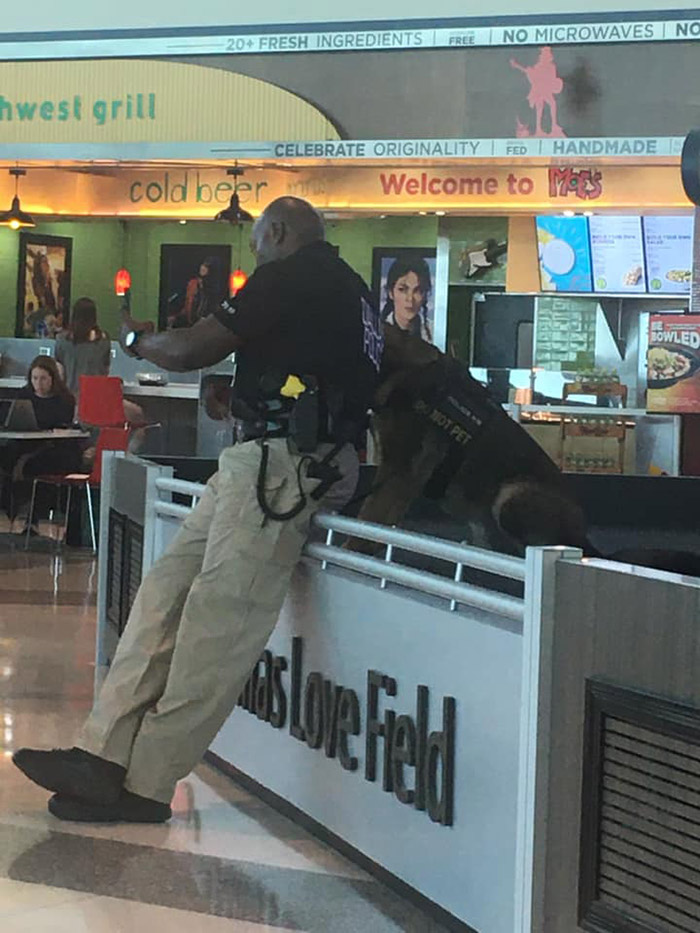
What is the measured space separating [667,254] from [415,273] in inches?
104

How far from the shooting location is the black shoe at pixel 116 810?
385cm

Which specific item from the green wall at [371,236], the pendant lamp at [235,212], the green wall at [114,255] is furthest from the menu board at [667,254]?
the green wall at [114,255]

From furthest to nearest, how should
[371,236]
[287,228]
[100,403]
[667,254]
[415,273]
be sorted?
1. [371,236]
2. [415,273]
3. [667,254]
4. [100,403]
5. [287,228]

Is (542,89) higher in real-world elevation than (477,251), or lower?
higher

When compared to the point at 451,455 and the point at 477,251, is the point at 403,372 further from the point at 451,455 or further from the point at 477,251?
the point at 477,251

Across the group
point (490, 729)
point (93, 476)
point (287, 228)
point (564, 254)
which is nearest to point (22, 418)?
point (93, 476)

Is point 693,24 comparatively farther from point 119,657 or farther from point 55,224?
point 55,224

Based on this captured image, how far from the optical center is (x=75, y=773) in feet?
12.5

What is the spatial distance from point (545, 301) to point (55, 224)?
6.86 metres

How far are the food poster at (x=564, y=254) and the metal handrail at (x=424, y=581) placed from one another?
8.19m

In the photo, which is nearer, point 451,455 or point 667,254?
point 451,455

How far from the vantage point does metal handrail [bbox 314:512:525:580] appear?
120 inches

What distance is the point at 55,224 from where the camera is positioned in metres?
16.9

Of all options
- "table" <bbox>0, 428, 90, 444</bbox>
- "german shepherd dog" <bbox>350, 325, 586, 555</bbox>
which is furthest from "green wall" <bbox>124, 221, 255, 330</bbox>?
"german shepherd dog" <bbox>350, 325, 586, 555</bbox>
